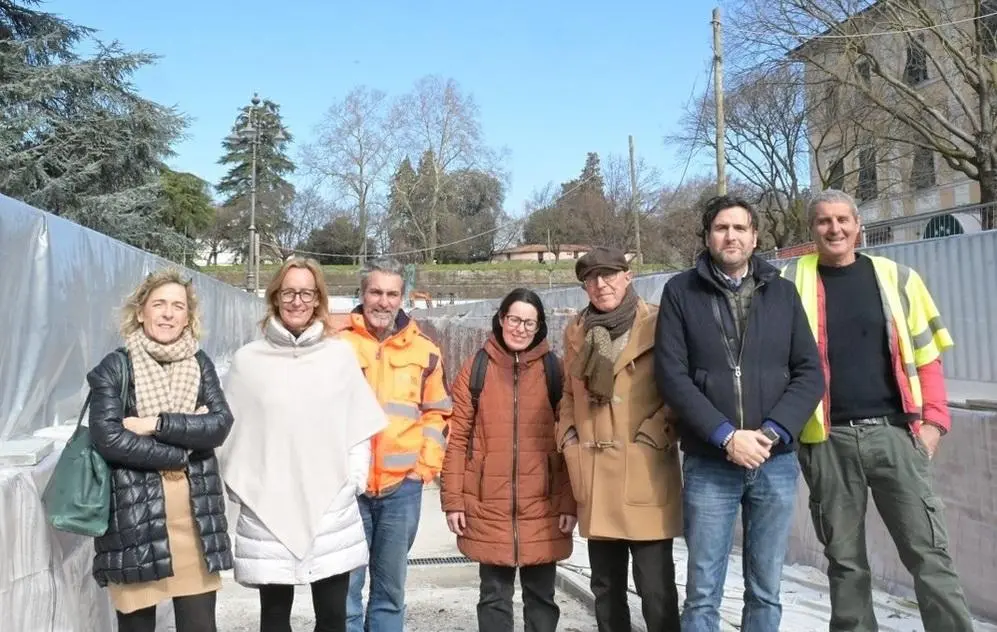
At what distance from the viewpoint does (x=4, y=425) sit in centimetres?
324

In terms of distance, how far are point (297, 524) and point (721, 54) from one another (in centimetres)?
1989

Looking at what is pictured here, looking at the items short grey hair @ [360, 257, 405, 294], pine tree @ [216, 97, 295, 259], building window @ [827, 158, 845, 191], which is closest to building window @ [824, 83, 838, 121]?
building window @ [827, 158, 845, 191]

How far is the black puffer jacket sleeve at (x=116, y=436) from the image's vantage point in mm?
2688

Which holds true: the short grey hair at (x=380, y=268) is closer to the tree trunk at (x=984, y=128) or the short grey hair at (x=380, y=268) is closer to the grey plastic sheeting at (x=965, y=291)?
the grey plastic sheeting at (x=965, y=291)

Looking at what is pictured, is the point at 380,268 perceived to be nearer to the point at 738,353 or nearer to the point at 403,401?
the point at 403,401

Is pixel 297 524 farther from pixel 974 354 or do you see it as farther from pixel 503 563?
pixel 974 354

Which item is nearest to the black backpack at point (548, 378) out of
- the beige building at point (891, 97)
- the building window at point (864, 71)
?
the beige building at point (891, 97)

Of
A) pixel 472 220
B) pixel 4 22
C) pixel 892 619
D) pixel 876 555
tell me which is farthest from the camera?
pixel 472 220

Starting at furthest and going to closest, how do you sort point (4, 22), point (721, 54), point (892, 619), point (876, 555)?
point (4, 22), point (721, 54), point (876, 555), point (892, 619)

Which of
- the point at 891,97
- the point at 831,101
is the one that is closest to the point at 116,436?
the point at 891,97

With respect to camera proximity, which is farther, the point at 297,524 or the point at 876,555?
the point at 876,555

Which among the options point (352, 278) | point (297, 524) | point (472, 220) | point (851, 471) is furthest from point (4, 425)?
point (472, 220)

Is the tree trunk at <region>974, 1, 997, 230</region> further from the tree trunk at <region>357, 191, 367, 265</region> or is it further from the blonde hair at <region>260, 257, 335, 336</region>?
the tree trunk at <region>357, 191, 367, 265</region>

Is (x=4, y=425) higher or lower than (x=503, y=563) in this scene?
higher
